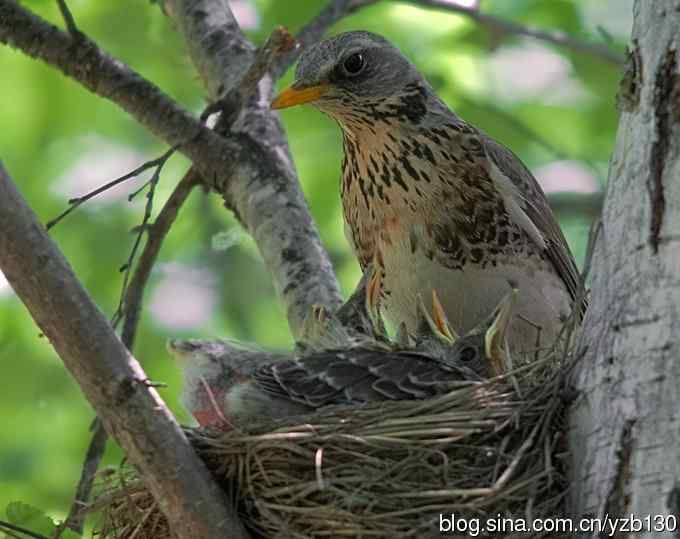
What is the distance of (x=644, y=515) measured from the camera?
2.86 m

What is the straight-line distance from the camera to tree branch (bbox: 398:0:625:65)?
21.5ft

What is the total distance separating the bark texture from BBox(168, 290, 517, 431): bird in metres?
0.74

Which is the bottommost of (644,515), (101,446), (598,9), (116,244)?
(644,515)

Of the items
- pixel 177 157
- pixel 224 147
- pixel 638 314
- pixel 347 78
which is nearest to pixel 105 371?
pixel 638 314

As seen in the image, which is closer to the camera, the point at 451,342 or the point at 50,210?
the point at 451,342

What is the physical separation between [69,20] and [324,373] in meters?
1.85

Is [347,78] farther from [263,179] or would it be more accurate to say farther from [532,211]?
[532,211]

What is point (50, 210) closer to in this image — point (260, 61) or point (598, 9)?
point (260, 61)

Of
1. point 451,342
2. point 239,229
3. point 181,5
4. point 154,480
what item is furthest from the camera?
point 181,5

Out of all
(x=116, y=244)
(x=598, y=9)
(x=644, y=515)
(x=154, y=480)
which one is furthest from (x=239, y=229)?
(x=598, y=9)

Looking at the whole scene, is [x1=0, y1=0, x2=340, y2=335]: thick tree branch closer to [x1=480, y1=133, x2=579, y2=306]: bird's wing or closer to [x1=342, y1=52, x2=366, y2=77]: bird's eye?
[x1=342, y1=52, x2=366, y2=77]: bird's eye

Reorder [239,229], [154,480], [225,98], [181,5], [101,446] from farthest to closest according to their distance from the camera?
1. [181,5]
2. [239,229]
3. [225,98]
4. [101,446]
5. [154,480]

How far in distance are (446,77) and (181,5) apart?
6.01 feet

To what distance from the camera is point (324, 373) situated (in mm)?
4008
